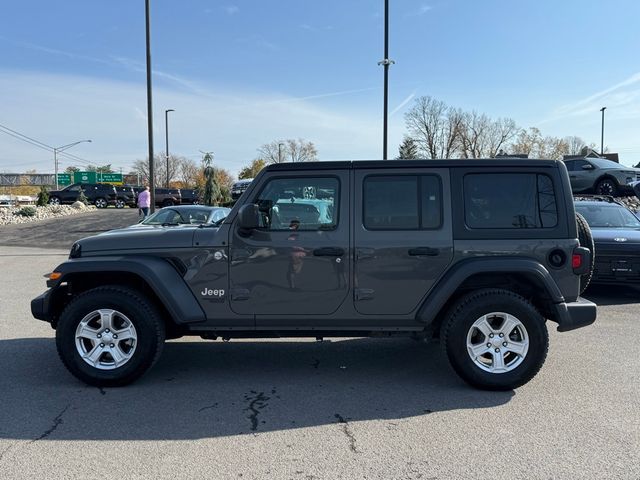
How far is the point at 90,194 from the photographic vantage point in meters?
40.3

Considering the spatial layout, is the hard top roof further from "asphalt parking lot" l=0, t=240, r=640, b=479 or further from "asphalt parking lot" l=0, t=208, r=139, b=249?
"asphalt parking lot" l=0, t=208, r=139, b=249

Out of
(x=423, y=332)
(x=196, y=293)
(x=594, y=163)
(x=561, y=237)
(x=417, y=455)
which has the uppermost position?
(x=594, y=163)

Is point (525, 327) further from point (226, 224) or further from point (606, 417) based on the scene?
point (226, 224)

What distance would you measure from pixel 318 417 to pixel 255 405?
572mm

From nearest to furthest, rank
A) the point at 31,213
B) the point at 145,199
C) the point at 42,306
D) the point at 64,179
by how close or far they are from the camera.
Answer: the point at 42,306, the point at 145,199, the point at 31,213, the point at 64,179

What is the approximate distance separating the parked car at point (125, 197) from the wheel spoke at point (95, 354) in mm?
39113

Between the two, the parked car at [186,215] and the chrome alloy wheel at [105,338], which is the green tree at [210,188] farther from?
the chrome alloy wheel at [105,338]

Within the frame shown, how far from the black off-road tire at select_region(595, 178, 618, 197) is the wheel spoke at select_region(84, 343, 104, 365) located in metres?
16.2

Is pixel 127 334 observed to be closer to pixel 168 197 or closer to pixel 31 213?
pixel 31 213

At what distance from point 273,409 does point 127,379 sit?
1423mm

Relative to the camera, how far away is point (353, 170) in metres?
4.71

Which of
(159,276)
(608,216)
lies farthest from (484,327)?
(608,216)

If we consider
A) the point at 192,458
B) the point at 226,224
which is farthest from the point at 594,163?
the point at 192,458

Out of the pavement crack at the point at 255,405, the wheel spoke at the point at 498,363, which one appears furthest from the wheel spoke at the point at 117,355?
the wheel spoke at the point at 498,363
